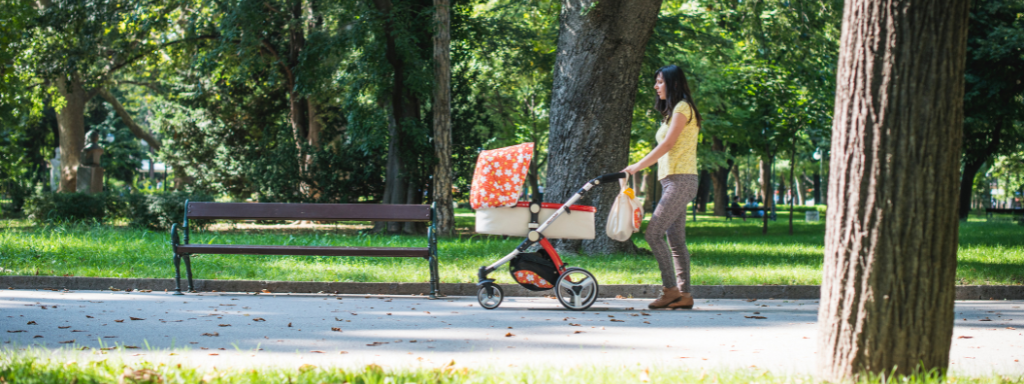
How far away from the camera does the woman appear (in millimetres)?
6215

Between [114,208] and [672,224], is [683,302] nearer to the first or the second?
[672,224]

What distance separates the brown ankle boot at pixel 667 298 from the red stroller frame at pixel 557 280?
534mm

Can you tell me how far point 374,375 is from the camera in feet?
12.1

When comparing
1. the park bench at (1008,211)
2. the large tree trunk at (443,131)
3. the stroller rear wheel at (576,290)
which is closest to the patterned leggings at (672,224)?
the stroller rear wheel at (576,290)

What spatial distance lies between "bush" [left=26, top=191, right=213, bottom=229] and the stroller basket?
12.3 m

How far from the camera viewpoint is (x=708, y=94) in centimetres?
2156

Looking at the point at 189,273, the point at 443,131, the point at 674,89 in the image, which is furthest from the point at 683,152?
the point at 443,131

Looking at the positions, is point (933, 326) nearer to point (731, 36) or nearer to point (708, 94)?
point (731, 36)

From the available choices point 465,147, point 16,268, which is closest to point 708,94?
point 465,147

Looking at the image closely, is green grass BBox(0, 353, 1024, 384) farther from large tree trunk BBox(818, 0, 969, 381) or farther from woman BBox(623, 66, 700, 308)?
woman BBox(623, 66, 700, 308)

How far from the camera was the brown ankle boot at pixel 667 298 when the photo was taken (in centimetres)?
660

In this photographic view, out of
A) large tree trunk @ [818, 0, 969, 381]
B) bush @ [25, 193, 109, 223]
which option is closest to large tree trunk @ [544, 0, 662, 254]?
large tree trunk @ [818, 0, 969, 381]

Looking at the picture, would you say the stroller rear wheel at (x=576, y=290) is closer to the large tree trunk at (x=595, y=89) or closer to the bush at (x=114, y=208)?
the large tree trunk at (x=595, y=89)

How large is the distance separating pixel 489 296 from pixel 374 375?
3.03 m
